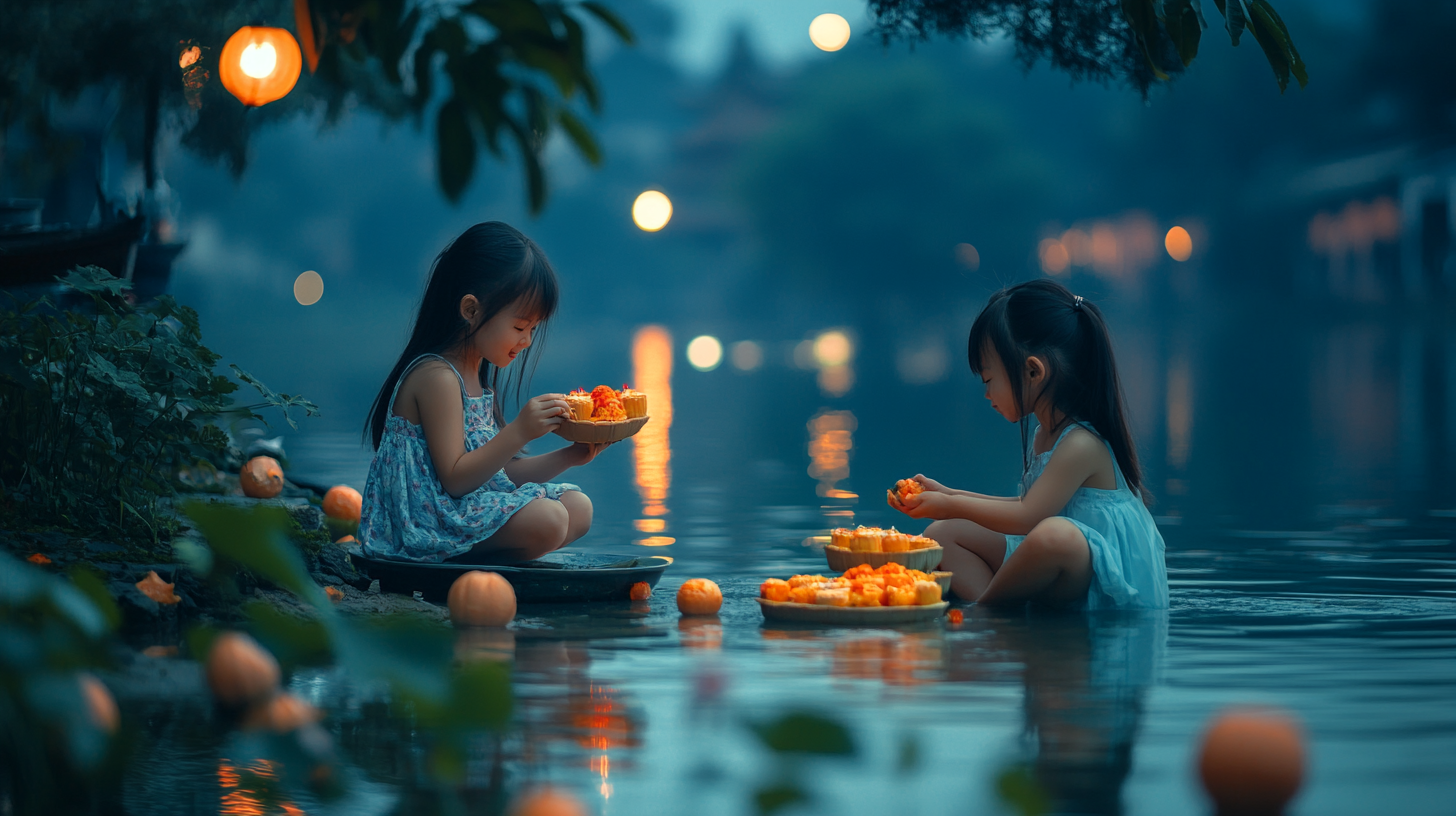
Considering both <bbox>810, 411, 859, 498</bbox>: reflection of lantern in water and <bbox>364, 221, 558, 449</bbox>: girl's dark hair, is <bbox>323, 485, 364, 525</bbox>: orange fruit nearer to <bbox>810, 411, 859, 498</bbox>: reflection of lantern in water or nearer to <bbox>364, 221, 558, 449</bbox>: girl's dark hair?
<bbox>364, 221, 558, 449</bbox>: girl's dark hair

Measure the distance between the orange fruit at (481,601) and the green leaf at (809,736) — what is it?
9.89ft

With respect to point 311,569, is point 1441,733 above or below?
below

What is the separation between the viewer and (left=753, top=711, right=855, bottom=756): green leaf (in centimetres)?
180

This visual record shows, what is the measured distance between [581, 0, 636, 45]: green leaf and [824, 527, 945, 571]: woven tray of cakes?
2846 mm

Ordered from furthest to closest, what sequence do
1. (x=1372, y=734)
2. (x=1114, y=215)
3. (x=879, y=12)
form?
(x=1114, y=215)
(x=879, y=12)
(x=1372, y=734)

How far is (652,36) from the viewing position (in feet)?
416

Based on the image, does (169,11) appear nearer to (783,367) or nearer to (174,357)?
(174,357)

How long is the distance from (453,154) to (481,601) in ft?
8.07

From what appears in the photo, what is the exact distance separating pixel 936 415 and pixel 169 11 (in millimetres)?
9471

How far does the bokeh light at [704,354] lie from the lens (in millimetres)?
33812

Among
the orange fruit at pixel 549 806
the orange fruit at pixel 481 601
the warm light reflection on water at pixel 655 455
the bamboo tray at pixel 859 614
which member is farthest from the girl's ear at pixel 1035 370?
the orange fruit at pixel 549 806

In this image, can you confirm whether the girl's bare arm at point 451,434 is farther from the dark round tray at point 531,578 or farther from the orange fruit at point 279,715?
the orange fruit at point 279,715

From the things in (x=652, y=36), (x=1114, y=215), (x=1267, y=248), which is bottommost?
(x=1267, y=248)

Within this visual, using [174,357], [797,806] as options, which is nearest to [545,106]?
[797,806]
